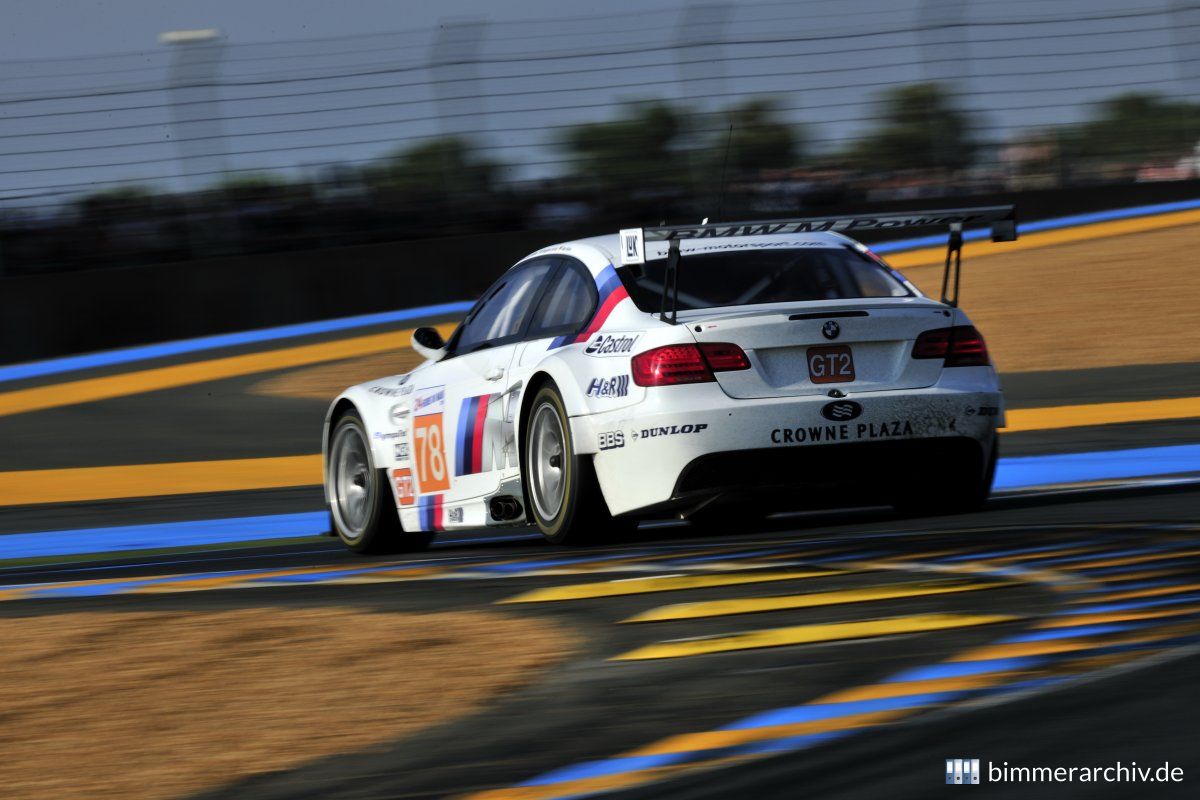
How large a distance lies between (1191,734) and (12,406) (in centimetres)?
1581

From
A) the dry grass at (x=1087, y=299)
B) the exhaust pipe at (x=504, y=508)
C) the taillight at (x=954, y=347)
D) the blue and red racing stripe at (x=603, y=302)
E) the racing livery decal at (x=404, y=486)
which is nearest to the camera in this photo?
the taillight at (x=954, y=347)

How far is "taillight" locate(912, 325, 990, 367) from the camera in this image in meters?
7.82

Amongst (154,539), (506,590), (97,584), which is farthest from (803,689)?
(154,539)

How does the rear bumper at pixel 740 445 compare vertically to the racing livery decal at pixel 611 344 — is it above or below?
below

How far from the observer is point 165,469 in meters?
14.3

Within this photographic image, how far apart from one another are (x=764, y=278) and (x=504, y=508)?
1.44 meters

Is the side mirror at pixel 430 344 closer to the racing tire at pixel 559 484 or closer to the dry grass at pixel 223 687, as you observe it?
the racing tire at pixel 559 484

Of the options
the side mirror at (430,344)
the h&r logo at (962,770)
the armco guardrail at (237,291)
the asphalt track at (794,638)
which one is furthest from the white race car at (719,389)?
the armco guardrail at (237,291)

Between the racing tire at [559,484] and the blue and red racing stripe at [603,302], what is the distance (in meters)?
0.21

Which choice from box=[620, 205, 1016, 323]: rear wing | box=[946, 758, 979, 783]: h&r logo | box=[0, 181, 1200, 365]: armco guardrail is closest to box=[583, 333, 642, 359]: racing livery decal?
box=[620, 205, 1016, 323]: rear wing

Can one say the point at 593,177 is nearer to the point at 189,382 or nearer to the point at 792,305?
the point at 189,382

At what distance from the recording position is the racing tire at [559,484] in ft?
25.2

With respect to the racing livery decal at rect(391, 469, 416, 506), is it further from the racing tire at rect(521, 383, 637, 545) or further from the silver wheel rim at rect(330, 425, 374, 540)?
the racing tire at rect(521, 383, 637, 545)

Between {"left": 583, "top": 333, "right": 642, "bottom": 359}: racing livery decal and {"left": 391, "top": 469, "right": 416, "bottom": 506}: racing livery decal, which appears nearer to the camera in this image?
{"left": 583, "top": 333, "right": 642, "bottom": 359}: racing livery decal
